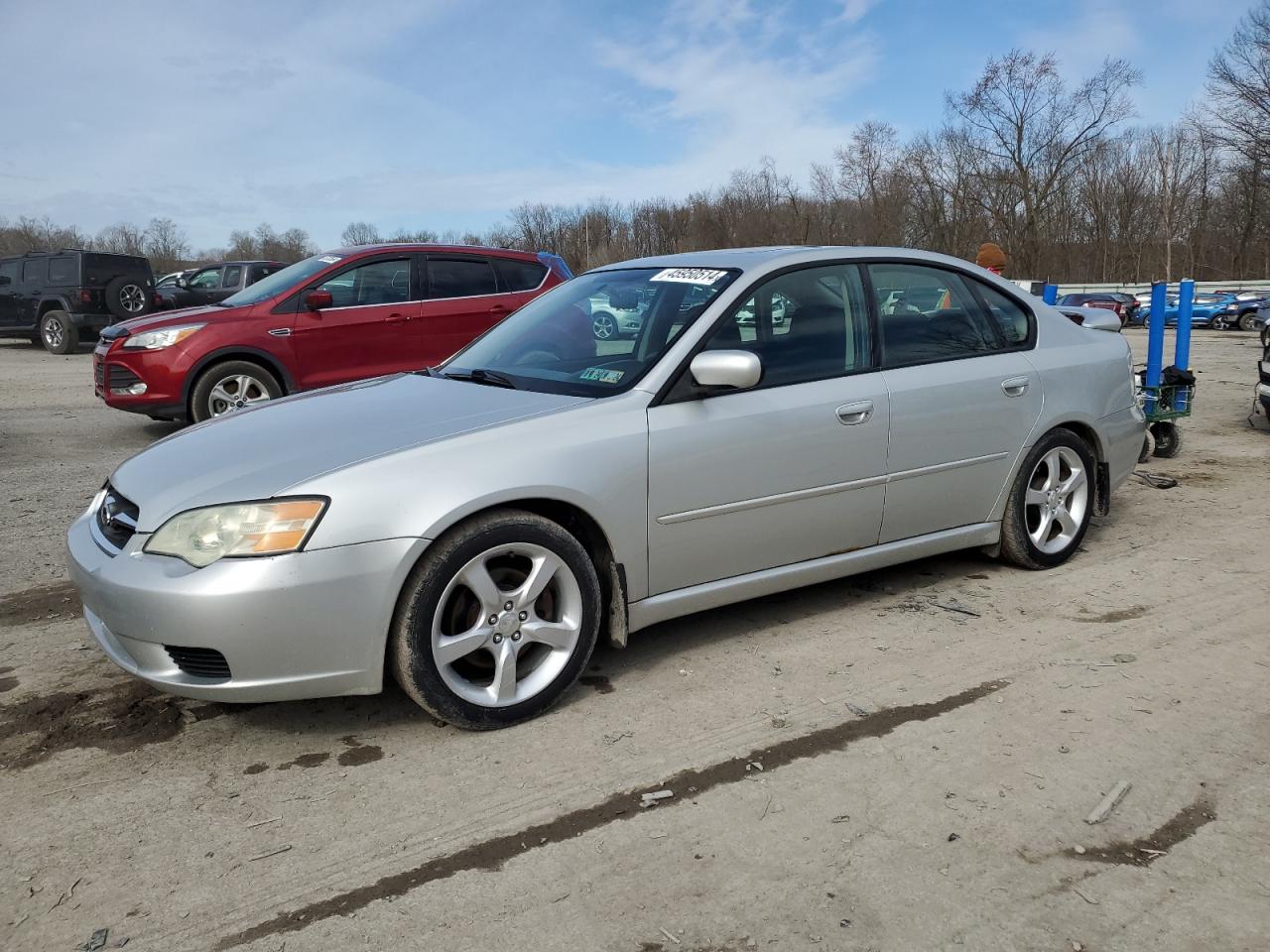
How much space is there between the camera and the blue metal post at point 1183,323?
24.8 ft

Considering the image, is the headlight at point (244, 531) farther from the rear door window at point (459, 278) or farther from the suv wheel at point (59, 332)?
the suv wheel at point (59, 332)

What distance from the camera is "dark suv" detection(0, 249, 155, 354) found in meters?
18.9

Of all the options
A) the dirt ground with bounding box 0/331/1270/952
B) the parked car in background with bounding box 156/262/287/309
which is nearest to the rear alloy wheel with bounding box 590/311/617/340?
the dirt ground with bounding box 0/331/1270/952

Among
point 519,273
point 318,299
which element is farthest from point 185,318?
point 519,273

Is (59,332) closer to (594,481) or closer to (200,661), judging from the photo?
(200,661)

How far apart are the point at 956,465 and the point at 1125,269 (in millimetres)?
67894

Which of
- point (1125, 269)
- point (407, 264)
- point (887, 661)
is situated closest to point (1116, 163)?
point (1125, 269)

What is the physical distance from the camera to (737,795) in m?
2.90

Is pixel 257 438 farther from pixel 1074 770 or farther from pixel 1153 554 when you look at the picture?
pixel 1153 554

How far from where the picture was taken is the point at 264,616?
2.95m

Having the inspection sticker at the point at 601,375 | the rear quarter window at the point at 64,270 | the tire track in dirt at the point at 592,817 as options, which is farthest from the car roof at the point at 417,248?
the rear quarter window at the point at 64,270

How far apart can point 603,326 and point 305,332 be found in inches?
219

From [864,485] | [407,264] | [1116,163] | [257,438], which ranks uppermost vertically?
[1116,163]

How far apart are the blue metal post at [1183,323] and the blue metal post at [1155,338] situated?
12 centimetres
